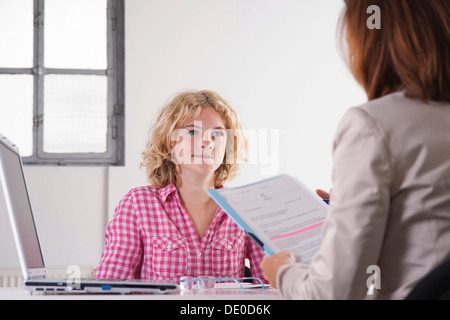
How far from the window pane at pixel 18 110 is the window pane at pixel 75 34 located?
0.27 meters

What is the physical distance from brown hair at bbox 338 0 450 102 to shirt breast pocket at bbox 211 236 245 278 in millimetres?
1049

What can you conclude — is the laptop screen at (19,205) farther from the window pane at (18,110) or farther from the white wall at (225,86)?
the window pane at (18,110)

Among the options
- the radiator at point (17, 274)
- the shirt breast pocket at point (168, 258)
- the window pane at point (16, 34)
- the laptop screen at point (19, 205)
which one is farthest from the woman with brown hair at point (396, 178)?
the window pane at point (16, 34)

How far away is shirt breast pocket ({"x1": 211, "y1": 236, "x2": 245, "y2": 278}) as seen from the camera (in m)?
1.90

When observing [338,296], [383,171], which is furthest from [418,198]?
[338,296]

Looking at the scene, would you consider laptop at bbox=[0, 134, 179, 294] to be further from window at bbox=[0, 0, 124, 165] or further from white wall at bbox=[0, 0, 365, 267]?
window at bbox=[0, 0, 124, 165]

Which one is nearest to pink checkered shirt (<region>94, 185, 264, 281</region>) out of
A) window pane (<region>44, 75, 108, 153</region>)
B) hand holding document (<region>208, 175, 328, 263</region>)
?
hand holding document (<region>208, 175, 328, 263</region>)

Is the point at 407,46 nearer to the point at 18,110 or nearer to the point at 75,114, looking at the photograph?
the point at 75,114

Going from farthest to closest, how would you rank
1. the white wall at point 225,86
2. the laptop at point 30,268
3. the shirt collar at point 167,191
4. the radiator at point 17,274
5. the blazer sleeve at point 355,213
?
1. the white wall at point 225,86
2. the radiator at point 17,274
3. the shirt collar at point 167,191
4. the laptop at point 30,268
5. the blazer sleeve at point 355,213

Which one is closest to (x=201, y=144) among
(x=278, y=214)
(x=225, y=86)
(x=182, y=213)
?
(x=182, y=213)

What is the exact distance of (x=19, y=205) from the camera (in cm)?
131

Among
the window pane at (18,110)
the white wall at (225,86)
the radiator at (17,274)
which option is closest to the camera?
the radiator at (17,274)

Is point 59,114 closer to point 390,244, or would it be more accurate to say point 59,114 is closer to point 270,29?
point 270,29

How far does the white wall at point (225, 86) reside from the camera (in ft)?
12.6
